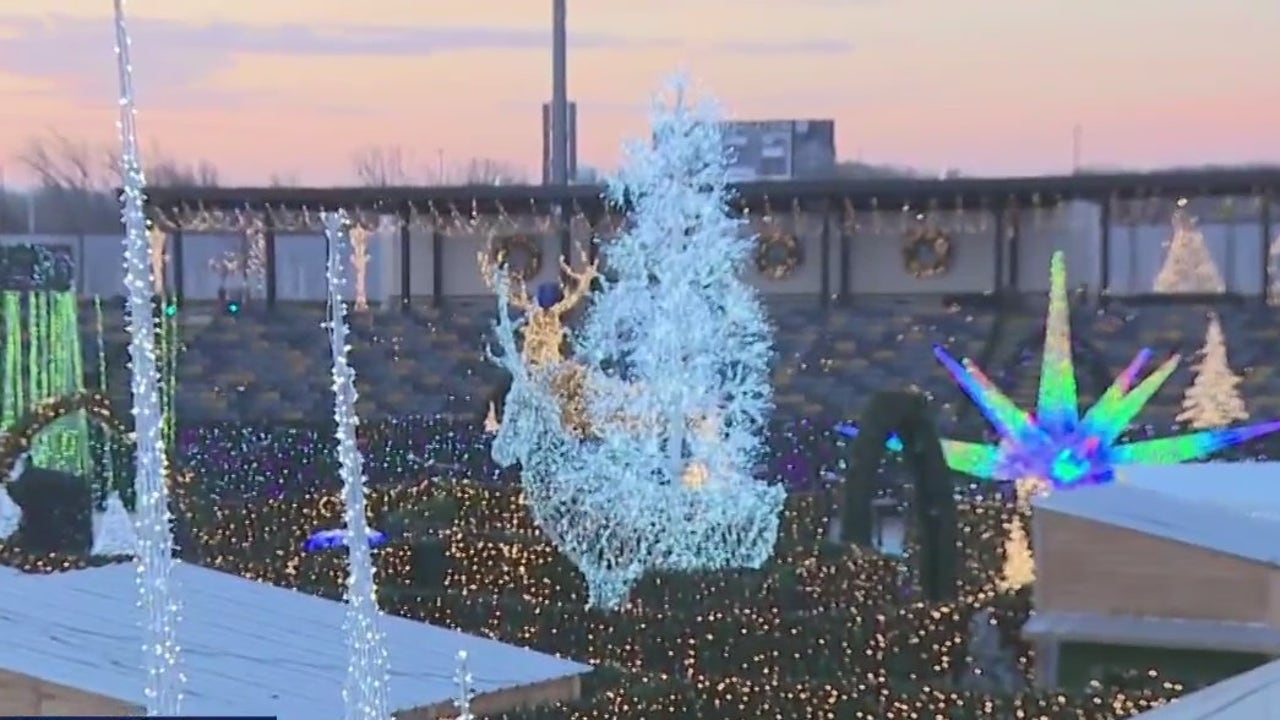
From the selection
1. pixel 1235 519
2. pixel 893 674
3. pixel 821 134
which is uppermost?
pixel 821 134

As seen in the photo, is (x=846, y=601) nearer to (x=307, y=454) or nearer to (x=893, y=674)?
(x=893, y=674)

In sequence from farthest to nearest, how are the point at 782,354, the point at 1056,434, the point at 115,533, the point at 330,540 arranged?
1. the point at 782,354
2. the point at 115,533
3. the point at 330,540
4. the point at 1056,434

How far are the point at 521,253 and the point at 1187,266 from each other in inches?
505

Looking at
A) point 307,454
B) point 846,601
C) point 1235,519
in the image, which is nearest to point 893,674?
point 846,601

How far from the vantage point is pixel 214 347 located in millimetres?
30531

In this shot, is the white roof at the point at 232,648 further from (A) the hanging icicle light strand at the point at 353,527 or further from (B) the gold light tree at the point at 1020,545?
(B) the gold light tree at the point at 1020,545

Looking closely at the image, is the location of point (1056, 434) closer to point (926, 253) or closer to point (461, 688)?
point (461, 688)

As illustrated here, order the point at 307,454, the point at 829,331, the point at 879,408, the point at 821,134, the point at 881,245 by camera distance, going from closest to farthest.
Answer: the point at 879,408, the point at 307,454, the point at 829,331, the point at 881,245, the point at 821,134

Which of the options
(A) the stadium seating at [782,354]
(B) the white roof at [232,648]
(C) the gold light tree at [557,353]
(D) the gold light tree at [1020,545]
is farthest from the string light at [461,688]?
(A) the stadium seating at [782,354]

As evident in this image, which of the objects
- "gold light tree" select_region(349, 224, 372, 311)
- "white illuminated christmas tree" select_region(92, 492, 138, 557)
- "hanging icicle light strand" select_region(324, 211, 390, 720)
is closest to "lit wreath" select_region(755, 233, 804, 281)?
Answer: "gold light tree" select_region(349, 224, 372, 311)

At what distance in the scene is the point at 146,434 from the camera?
3807mm

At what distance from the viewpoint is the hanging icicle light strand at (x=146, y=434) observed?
3758mm

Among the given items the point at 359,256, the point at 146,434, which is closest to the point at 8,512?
the point at 146,434

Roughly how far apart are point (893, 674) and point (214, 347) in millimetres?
20949
